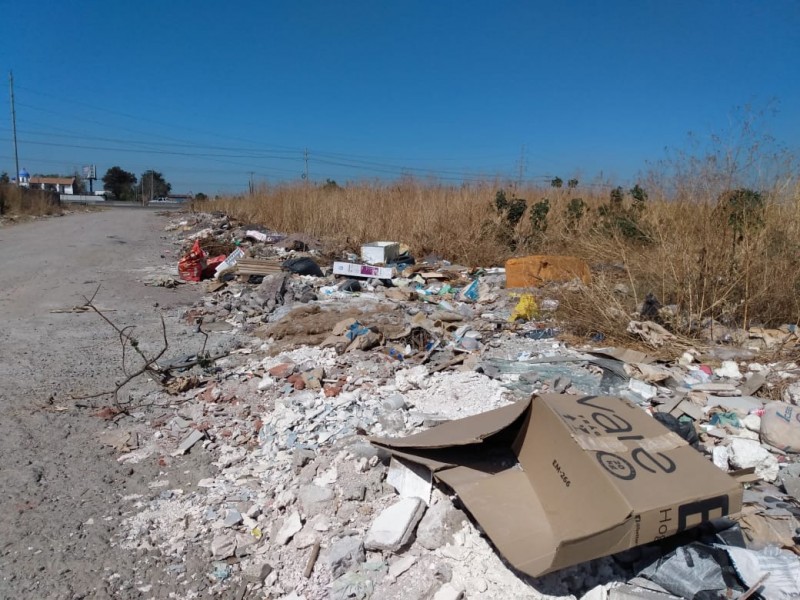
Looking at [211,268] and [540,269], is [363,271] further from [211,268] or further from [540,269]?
[211,268]

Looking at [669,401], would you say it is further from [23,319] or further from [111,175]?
[111,175]

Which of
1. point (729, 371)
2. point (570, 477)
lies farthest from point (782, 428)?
point (570, 477)

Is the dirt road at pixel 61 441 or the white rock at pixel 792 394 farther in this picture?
the white rock at pixel 792 394

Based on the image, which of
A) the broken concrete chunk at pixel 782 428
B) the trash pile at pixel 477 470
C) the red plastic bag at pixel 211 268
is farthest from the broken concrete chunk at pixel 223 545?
the red plastic bag at pixel 211 268

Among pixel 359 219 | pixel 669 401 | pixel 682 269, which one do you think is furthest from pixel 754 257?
pixel 359 219

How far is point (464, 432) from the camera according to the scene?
2232 mm

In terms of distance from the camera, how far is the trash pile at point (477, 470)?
1709 millimetres

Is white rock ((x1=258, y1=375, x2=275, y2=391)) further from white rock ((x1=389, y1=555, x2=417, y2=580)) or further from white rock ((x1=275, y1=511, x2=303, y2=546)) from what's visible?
white rock ((x1=389, y1=555, x2=417, y2=580))

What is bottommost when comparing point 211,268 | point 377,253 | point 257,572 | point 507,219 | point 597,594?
point 257,572

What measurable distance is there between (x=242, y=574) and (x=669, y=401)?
235cm

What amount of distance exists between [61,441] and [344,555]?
78.0 inches

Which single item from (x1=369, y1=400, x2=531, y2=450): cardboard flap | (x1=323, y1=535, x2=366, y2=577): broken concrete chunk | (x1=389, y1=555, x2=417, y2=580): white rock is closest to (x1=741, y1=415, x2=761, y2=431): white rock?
(x1=369, y1=400, x2=531, y2=450): cardboard flap

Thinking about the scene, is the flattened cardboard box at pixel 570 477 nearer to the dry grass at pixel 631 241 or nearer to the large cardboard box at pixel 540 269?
the dry grass at pixel 631 241

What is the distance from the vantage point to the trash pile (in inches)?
67.3
